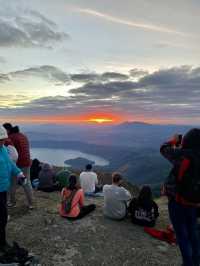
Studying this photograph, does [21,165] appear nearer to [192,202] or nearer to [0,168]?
[0,168]

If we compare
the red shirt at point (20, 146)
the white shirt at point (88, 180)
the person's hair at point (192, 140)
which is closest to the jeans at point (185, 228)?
the person's hair at point (192, 140)

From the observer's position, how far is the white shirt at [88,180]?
13.4m

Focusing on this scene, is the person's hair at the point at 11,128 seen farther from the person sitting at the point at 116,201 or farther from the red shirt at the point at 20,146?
the person sitting at the point at 116,201

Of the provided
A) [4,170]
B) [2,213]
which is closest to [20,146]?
[4,170]

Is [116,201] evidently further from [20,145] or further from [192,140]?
[192,140]

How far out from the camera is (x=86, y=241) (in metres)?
7.81

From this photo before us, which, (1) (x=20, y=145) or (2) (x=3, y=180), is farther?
(1) (x=20, y=145)

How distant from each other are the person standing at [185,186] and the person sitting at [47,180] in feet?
27.6

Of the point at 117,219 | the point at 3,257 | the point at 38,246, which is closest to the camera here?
the point at 3,257

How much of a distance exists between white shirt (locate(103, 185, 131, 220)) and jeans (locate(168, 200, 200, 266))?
3.97m

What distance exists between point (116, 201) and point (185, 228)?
4277mm

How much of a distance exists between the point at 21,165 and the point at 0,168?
307cm

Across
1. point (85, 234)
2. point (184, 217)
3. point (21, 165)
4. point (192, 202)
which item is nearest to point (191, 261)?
point (184, 217)

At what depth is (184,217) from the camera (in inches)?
208
